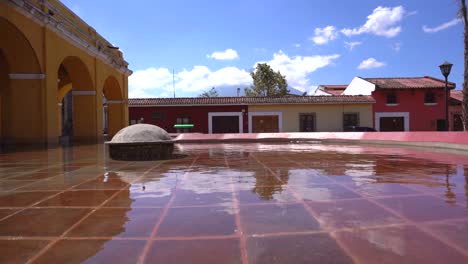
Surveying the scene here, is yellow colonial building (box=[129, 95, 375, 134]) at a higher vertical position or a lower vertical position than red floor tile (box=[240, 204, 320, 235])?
higher

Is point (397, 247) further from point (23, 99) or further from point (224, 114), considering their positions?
point (224, 114)

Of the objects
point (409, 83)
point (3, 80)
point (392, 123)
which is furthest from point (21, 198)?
point (409, 83)

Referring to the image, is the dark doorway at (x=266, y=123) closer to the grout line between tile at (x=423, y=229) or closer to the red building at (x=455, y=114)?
the red building at (x=455, y=114)

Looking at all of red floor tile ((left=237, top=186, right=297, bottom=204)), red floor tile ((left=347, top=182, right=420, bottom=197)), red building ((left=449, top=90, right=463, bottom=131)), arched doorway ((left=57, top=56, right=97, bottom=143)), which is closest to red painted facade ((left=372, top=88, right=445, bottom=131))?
red building ((left=449, top=90, right=463, bottom=131))

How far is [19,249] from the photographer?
1949 mm

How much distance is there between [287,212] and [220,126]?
23966 millimetres

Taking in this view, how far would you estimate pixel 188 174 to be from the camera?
4715 mm

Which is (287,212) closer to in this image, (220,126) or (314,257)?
(314,257)

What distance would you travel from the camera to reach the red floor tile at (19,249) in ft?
5.98

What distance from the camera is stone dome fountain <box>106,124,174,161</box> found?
22.2 ft

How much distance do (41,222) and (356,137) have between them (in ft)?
43.6

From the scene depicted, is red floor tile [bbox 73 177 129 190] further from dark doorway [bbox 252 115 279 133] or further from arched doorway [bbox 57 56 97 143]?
dark doorway [bbox 252 115 279 133]

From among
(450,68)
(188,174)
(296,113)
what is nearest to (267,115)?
(296,113)

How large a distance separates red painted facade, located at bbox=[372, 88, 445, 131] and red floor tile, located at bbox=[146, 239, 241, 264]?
28.6m
